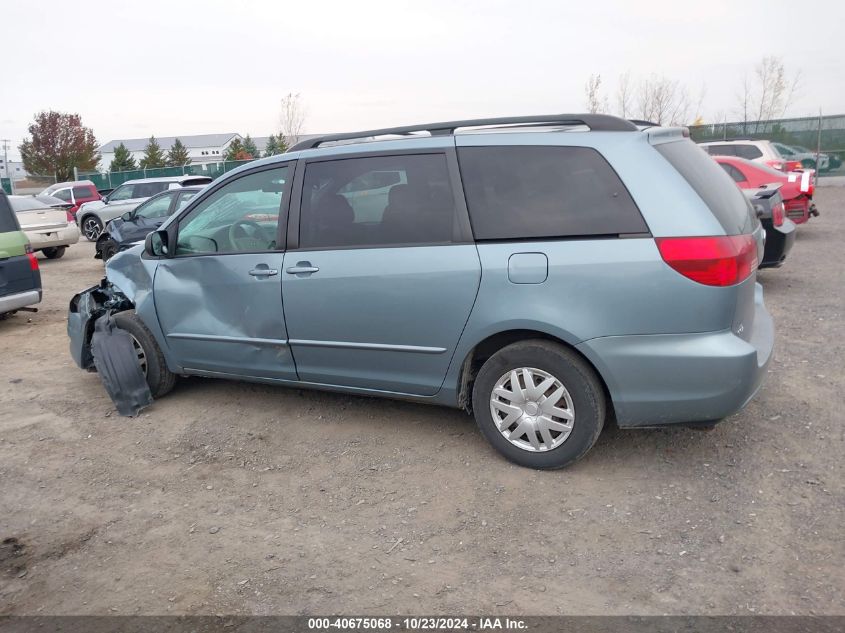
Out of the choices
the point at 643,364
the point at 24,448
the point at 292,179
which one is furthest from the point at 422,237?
the point at 24,448

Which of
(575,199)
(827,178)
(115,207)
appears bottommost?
(827,178)

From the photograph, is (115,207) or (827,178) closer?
(115,207)

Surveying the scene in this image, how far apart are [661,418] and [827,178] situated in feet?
86.2

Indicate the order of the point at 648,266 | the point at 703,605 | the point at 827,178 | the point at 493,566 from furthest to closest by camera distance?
the point at 827,178
the point at 648,266
the point at 493,566
the point at 703,605

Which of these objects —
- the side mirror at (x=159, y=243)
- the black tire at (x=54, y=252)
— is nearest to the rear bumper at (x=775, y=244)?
the side mirror at (x=159, y=243)

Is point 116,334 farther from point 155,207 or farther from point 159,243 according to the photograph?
point 155,207

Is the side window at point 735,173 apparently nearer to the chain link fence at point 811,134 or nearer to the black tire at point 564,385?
the black tire at point 564,385

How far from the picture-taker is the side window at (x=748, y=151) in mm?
15148

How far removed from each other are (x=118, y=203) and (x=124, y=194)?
1.63 feet

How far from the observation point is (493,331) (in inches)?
155

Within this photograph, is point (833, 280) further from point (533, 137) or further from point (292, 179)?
point (292, 179)

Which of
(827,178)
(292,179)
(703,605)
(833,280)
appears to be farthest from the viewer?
(827,178)

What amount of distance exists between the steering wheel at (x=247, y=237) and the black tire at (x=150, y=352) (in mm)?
1065

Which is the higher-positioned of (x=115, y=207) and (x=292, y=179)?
(x=292, y=179)
